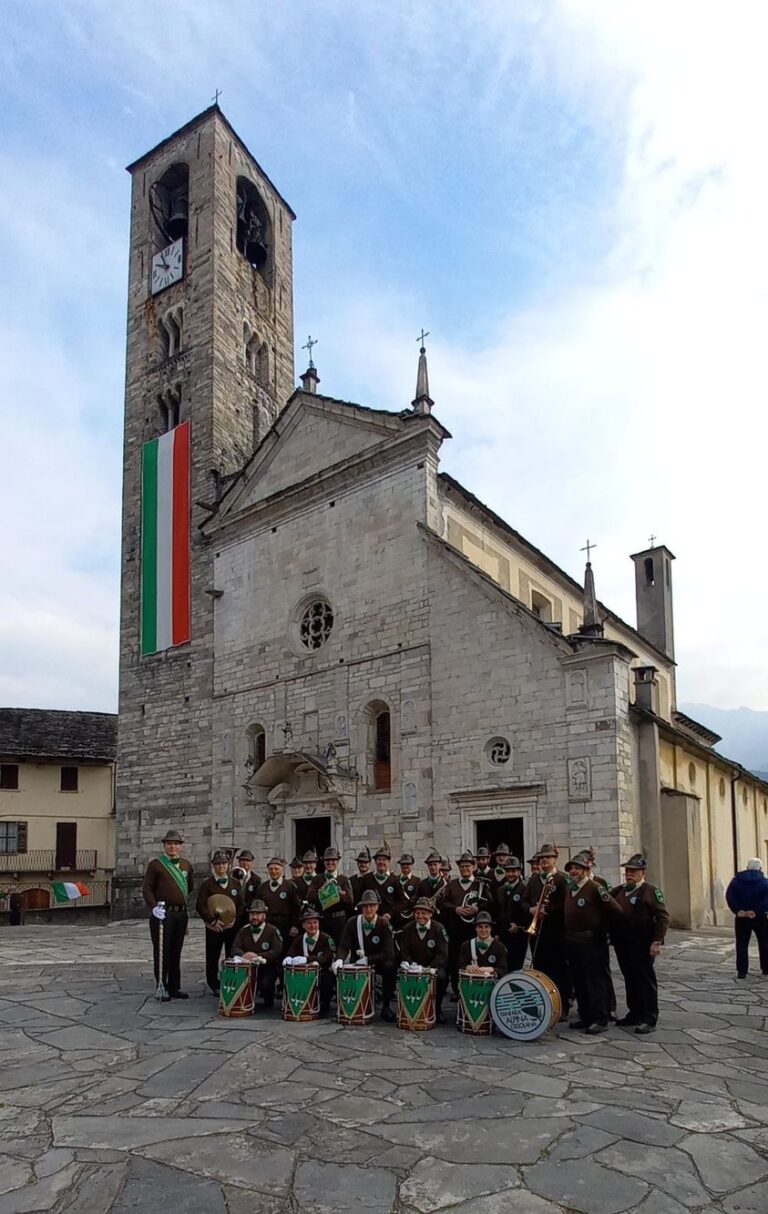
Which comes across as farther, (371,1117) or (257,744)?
(257,744)

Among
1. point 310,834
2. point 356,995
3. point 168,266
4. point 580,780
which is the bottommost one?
point 356,995

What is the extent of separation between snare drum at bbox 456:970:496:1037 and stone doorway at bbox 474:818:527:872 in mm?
8724

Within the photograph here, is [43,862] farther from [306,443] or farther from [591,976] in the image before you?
[591,976]

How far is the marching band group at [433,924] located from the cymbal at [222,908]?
0.04ft

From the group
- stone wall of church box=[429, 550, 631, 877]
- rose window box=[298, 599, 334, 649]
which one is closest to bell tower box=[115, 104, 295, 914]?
rose window box=[298, 599, 334, 649]

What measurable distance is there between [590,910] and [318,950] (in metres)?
2.73

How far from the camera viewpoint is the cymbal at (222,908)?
1009 cm

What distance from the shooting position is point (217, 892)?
33.8 ft

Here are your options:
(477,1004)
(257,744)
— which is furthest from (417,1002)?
(257,744)

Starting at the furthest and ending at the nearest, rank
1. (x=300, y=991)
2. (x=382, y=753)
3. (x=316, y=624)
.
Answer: (x=316, y=624)
(x=382, y=753)
(x=300, y=991)

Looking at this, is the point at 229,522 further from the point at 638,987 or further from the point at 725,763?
the point at 638,987

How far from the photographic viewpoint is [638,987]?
8.64 meters

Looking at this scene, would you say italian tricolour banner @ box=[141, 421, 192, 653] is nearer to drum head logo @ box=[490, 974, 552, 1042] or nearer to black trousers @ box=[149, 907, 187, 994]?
black trousers @ box=[149, 907, 187, 994]

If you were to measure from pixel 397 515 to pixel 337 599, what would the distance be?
2.41 meters
